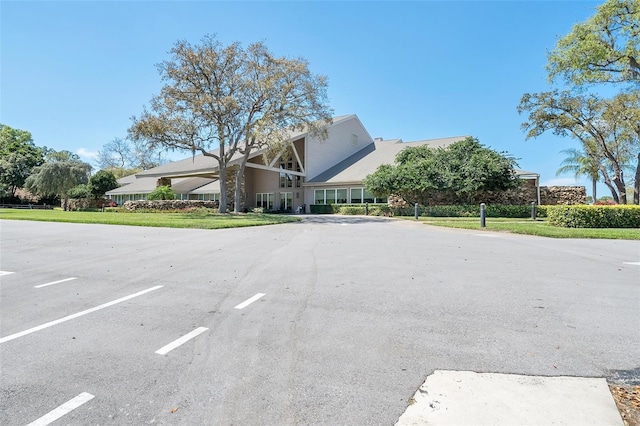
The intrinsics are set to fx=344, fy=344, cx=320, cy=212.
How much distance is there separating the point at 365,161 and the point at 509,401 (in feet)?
102

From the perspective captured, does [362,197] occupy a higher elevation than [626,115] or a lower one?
lower

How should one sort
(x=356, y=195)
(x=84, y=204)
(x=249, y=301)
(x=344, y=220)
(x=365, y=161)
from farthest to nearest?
(x=84, y=204)
(x=365, y=161)
(x=356, y=195)
(x=344, y=220)
(x=249, y=301)

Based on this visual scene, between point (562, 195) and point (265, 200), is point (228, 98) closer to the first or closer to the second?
point (265, 200)

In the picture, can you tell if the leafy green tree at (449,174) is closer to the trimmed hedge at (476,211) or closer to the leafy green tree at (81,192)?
the trimmed hedge at (476,211)

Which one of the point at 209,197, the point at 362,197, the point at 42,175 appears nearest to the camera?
the point at 362,197

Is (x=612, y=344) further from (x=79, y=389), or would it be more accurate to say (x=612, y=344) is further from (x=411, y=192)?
(x=411, y=192)

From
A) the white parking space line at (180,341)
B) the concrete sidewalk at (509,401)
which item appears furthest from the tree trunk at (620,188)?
the white parking space line at (180,341)

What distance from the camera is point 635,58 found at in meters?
18.2

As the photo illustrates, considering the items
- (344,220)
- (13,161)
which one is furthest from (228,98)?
(13,161)

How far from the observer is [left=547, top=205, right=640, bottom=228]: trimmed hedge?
14258 millimetres

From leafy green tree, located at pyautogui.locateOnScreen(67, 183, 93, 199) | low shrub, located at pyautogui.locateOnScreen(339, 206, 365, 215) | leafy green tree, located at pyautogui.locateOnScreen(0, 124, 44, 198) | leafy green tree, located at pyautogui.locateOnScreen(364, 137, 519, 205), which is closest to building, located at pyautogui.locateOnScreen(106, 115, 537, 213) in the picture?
low shrub, located at pyautogui.locateOnScreen(339, 206, 365, 215)

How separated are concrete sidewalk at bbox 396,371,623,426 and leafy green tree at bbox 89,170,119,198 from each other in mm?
43227

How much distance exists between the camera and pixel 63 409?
225 cm

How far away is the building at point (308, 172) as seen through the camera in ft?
98.0
